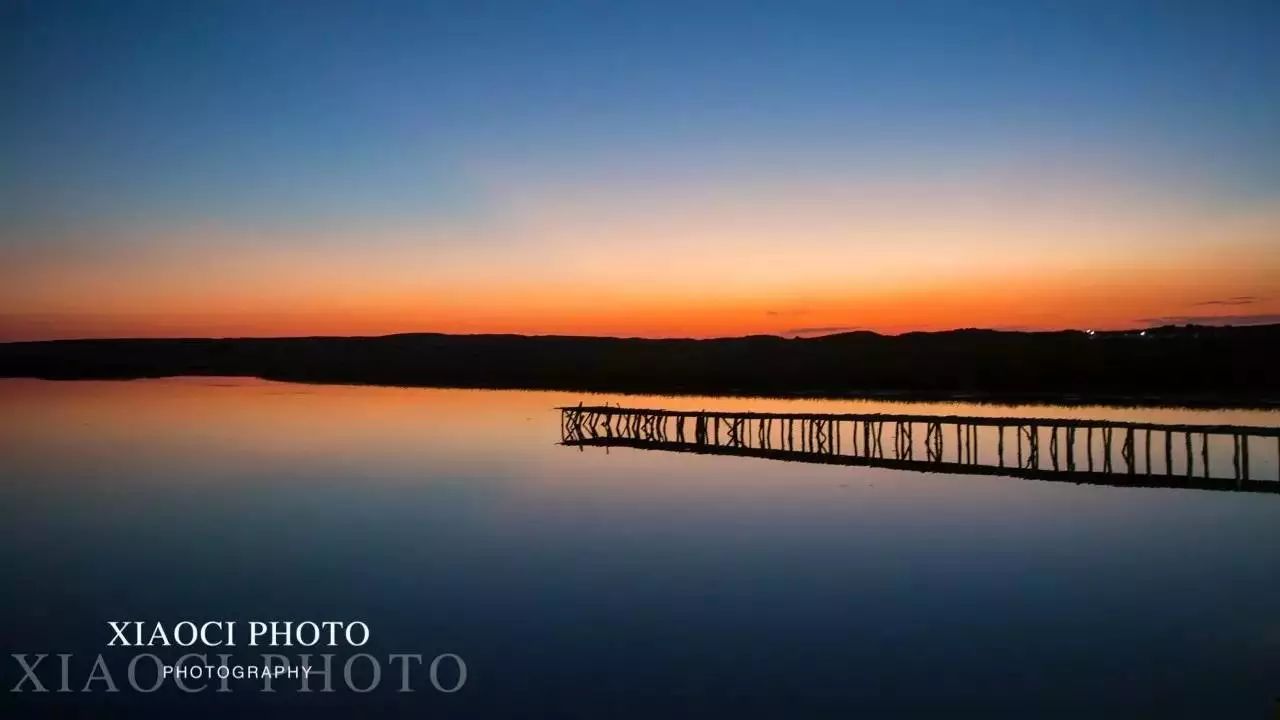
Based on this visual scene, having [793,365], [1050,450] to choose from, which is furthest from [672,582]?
[793,365]

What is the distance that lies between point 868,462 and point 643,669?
1576 centimetres

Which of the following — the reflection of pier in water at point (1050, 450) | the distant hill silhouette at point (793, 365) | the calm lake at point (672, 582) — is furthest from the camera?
the distant hill silhouette at point (793, 365)

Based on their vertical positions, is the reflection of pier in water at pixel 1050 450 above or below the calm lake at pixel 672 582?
Answer: above

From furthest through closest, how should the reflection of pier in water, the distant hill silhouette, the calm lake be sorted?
the distant hill silhouette
the reflection of pier in water
the calm lake

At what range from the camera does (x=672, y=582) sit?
1309 centimetres

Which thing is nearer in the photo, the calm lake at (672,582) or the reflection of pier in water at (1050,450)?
the calm lake at (672,582)

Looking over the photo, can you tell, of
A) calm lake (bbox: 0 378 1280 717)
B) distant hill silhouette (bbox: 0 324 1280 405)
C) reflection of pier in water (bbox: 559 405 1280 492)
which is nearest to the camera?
calm lake (bbox: 0 378 1280 717)

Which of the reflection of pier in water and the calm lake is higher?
the reflection of pier in water

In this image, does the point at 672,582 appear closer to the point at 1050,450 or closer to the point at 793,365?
the point at 1050,450

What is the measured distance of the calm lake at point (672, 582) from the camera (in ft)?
29.9

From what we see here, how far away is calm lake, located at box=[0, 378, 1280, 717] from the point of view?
9.12 metres

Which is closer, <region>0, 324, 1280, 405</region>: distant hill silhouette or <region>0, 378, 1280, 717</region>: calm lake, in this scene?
<region>0, 378, 1280, 717</region>: calm lake

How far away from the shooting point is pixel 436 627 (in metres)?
11.1

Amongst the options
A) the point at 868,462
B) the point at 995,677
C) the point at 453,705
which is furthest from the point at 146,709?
the point at 868,462
